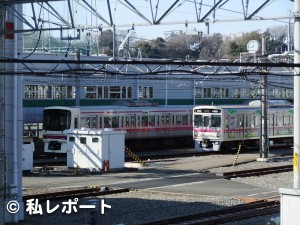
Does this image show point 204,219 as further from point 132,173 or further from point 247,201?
point 132,173

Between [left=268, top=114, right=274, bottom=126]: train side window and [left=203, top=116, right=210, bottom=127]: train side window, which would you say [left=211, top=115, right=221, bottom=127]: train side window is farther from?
[left=268, top=114, right=274, bottom=126]: train side window

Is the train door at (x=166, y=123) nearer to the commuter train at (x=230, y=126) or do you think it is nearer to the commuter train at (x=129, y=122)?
the commuter train at (x=129, y=122)

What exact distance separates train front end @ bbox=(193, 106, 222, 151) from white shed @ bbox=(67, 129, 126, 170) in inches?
357

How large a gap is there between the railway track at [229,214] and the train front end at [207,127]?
49.1 feet

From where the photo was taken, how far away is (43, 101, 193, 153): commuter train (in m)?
29.5

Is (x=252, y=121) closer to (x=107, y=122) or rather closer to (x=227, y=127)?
(x=227, y=127)

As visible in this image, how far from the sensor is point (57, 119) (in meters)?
29.9

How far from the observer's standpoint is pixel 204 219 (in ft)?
45.5

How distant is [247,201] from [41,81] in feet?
66.2

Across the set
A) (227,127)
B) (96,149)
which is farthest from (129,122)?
(96,149)

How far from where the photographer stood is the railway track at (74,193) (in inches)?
647

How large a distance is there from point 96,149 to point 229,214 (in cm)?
897

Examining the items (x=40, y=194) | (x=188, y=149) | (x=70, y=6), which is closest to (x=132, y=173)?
(x=40, y=194)

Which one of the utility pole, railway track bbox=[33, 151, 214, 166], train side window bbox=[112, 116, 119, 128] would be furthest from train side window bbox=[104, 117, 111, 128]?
the utility pole
